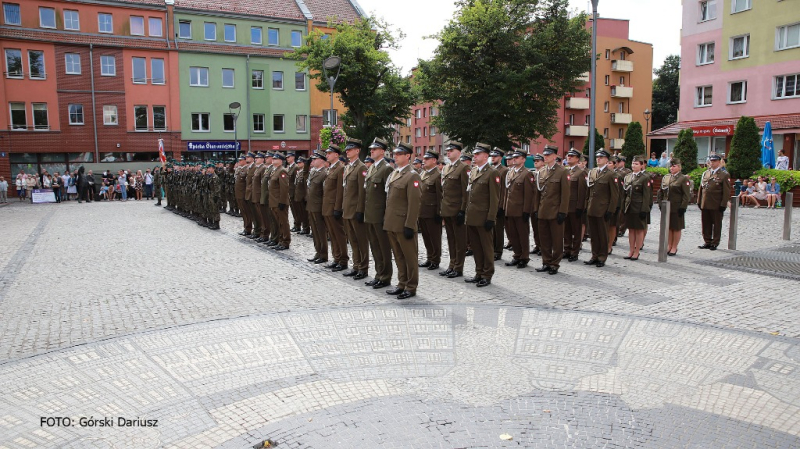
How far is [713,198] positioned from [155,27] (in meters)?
43.3

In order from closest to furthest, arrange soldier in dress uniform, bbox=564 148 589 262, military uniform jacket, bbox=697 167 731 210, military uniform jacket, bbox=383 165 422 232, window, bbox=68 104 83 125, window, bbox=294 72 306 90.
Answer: military uniform jacket, bbox=383 165 422 232
soldier in dress uniform, bbox=564 148 589 262
military uniform jacket, bbox=697 167 731 210
window, bbox=68 104 83 125
window, bbox=294 72 306 90

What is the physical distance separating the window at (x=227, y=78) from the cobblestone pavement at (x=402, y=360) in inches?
1580

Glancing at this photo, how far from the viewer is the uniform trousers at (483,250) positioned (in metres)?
9.25

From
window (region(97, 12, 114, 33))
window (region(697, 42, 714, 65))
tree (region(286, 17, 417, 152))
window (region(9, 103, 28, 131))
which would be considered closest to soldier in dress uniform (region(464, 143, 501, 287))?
tree (region(286, 17, 417, 152))

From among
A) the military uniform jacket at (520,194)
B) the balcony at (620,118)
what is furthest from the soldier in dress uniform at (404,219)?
the balcony at (620,118)

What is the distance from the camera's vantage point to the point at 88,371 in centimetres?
545

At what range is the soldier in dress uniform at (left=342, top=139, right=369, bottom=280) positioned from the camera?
9562 mm

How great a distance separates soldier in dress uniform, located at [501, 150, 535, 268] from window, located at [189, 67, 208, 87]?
40925mm

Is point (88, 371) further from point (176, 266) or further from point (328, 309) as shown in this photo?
point (176, 266)

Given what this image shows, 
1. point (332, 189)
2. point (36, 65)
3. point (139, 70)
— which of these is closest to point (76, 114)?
point (36, 65)

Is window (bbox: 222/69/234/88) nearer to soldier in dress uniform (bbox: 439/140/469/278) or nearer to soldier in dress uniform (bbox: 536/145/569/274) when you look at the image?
soldier in dress uniform (bbox: 439/140/469/278)

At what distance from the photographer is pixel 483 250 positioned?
9.37 metres

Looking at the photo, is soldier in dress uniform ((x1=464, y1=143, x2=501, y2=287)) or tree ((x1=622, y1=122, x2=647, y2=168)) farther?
tree ((x1=622, y1=122, x2=647, y2=168))

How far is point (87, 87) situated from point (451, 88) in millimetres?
26716
